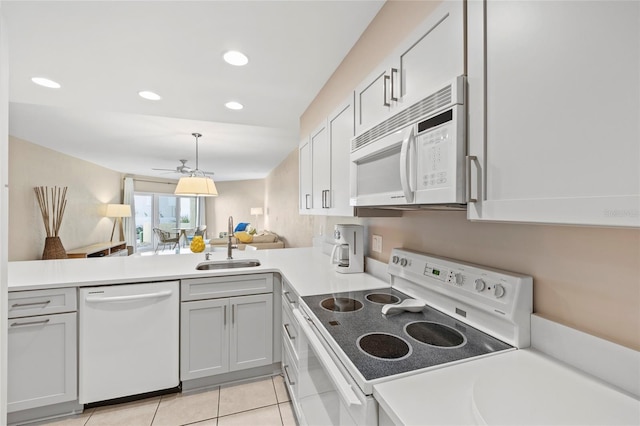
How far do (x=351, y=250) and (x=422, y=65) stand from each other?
47.2 inches

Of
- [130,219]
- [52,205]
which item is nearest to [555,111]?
[52,205]

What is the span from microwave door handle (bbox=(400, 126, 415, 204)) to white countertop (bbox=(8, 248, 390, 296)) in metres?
0.79

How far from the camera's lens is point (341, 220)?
256 cm

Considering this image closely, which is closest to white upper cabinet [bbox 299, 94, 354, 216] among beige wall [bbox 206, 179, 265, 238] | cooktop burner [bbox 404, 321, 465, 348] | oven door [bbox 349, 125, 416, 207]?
oven door [bbox 349, 125, 416, 207]

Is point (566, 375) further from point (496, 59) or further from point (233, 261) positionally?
point (233, 261)

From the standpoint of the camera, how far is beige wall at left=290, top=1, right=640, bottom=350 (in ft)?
2.24

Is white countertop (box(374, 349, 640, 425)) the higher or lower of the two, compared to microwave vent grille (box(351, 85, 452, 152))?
lower

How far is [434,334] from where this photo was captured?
1.00 meters

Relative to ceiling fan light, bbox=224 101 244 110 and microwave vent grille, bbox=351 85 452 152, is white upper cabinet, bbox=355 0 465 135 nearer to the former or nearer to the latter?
microwave vent grille, bbox=351 85 452 152

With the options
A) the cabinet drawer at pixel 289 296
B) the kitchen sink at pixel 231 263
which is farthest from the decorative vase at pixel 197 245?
the cabinet drawer at pixel 289 296

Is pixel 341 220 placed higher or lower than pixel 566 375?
higher

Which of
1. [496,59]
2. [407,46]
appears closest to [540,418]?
[496,59]

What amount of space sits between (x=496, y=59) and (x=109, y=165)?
7866mm

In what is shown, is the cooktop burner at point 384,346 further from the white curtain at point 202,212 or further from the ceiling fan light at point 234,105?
the white curtain at point 202,212
